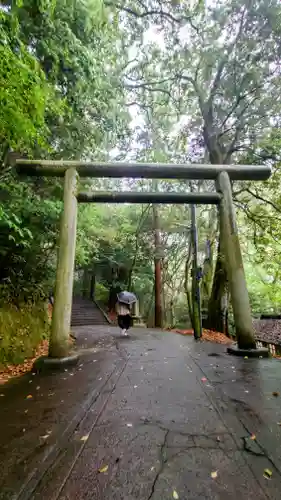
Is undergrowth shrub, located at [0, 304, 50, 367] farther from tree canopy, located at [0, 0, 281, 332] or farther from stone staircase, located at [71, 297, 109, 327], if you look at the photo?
stone staircase, located at [71, 297, 109, 327]

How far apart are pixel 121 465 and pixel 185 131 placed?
1260 cm

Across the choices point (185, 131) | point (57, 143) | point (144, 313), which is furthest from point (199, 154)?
point (144, 313)

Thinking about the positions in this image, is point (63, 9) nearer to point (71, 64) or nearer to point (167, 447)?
point (71, 64)

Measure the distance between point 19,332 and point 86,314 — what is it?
39.6 feet

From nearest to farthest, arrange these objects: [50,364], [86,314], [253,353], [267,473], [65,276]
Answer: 1. [267,473]
2. [50,364]
3. [65,276]
4. [253,353]
5. [86,314]

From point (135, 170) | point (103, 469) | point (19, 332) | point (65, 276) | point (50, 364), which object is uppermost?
point (135, 170)

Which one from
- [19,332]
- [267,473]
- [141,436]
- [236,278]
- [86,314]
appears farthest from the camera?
[86,314]

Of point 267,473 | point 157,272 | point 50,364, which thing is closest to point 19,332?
point 50,364

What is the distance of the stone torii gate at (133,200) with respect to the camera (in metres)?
5.00

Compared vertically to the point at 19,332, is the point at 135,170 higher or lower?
higher

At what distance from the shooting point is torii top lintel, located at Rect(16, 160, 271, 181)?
5.58 m

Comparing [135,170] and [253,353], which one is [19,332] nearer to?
[135,170]

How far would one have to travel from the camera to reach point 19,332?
5836mm

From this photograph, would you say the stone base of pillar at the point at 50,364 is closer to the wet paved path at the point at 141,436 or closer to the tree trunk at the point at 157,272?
the wet paved path at the point at 141,436
